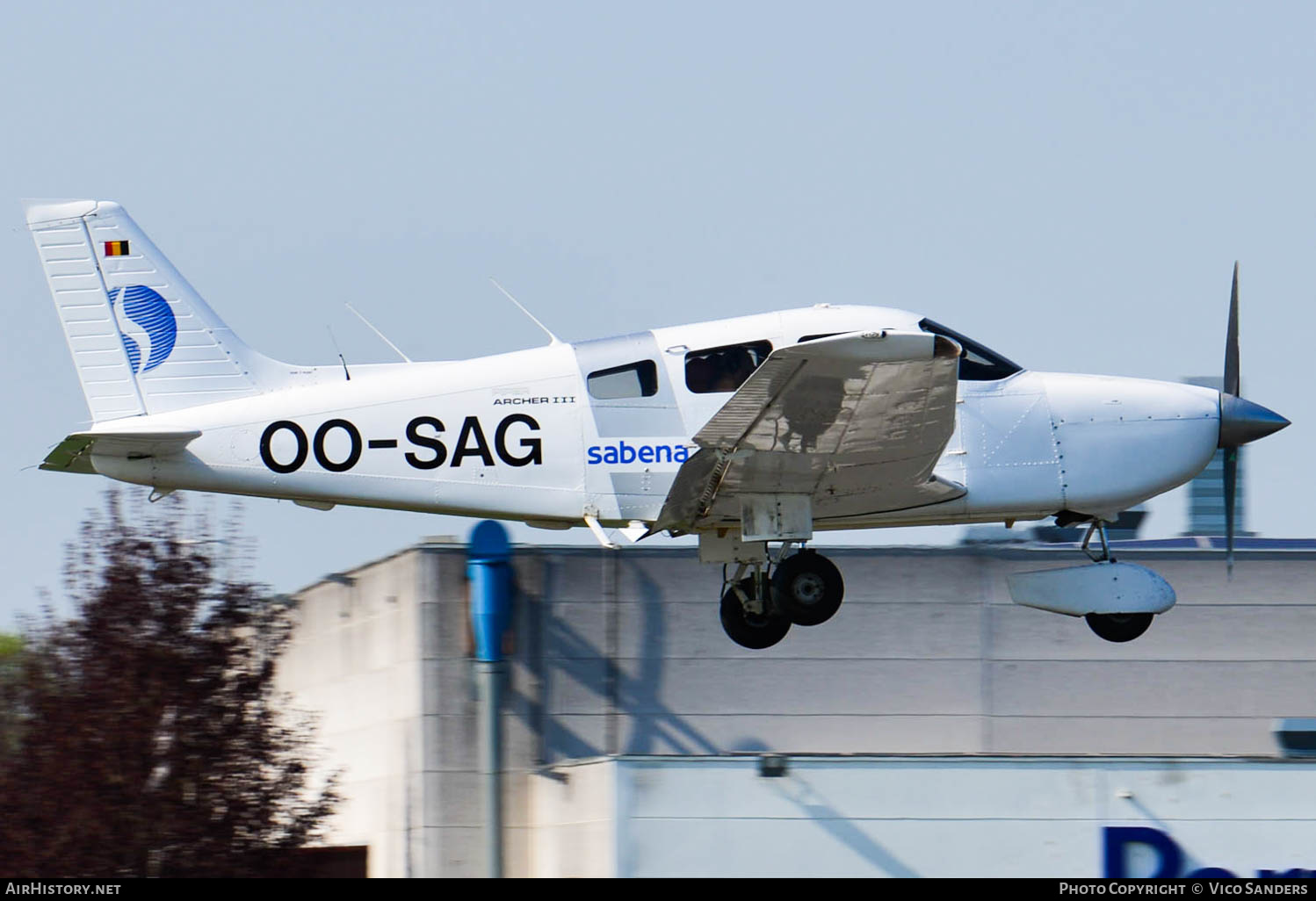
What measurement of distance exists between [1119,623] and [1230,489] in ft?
6.07

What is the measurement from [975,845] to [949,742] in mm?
4746

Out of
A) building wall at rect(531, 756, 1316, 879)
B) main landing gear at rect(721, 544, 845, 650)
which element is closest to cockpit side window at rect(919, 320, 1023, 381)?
main landing gear at rect(721, 544, 845, 650)

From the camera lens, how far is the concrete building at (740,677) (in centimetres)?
2333

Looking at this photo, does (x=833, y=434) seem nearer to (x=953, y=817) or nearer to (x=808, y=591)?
(x=808, y=591)

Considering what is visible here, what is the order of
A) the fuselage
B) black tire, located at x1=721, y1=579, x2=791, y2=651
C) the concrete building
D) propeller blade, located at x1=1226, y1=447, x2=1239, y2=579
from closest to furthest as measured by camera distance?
the fuselage → black tire, located at x1=721, y1=579, x2=791, y2=651 → propeller blade, located at x1=1226, y1=447, x2=1239, y2=579 → the concrete building

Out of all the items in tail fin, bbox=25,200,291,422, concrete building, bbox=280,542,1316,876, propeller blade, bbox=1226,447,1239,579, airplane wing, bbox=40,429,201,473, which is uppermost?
tail fin, bbox=25,200,291,422

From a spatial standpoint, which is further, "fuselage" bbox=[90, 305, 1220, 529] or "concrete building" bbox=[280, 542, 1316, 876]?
"concrete building" bbox=[280, 542, 1316, 876]

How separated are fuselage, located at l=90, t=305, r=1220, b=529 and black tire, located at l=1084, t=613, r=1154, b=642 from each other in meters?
0.97

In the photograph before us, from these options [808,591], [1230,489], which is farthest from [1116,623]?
[808,591]

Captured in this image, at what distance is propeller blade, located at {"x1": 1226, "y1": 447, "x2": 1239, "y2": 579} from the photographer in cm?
1452

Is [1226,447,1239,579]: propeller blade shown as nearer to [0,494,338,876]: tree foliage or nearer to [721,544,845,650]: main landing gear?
[721,544,845,650]: main landing gear

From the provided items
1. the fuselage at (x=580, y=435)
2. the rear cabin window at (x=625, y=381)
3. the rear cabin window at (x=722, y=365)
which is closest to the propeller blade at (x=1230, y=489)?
the fuselage at (x=580, y=435)

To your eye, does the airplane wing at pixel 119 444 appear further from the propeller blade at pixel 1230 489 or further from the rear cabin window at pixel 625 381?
the propeller blade at pixel 1230 489

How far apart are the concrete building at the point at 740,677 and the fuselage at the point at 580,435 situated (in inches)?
369
